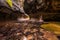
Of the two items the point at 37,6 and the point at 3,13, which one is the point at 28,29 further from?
the point at 37,6

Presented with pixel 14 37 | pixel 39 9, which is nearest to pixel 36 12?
pixel 39 9

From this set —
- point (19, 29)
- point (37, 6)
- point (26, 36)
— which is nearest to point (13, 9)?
point (19, 29)

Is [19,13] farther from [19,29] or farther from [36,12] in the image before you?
[36,12]

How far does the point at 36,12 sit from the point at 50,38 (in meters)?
2.80

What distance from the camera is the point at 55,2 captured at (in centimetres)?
567

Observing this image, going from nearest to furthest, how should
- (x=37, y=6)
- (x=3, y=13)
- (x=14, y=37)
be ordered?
(x=14, y=37), (x=3, y=13), (x=37, y=6)

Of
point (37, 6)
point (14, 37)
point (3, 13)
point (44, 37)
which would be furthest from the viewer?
point (37, 6)

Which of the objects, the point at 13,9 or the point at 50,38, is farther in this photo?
Answer: the point at 13,9

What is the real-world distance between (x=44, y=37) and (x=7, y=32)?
0.72 meters

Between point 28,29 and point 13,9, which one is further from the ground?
point 13,9

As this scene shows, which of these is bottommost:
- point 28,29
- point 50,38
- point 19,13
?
point 50,38

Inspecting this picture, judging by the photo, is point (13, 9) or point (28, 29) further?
point (13, 9)

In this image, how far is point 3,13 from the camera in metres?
3.77

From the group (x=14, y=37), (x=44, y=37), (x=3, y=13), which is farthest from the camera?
(x=3, y=13)
